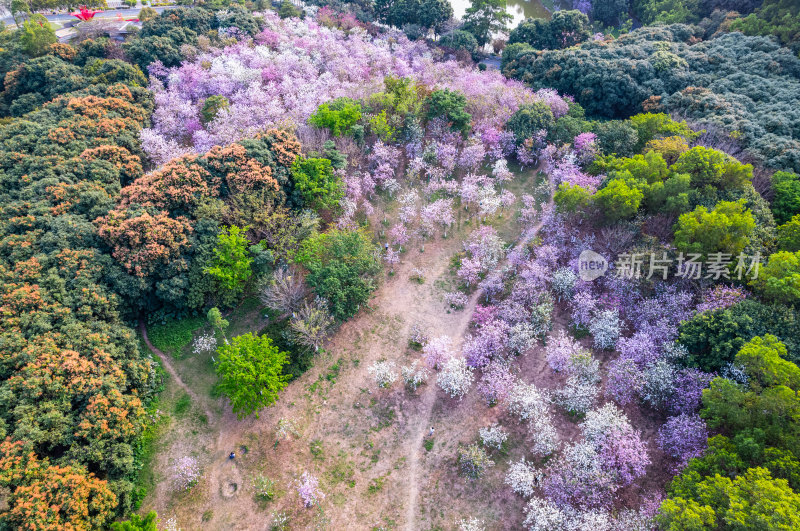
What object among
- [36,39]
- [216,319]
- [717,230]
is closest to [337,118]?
[216,319]

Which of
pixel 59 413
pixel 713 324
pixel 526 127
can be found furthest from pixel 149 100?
pixel 713 324

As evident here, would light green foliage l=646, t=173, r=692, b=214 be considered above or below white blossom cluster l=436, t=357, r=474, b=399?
above

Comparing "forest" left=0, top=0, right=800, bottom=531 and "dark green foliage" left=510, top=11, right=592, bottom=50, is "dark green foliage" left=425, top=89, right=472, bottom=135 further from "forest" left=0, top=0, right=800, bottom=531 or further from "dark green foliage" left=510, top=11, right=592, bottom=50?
"dark green foliage" left=510, top=11, right=592, bottom=50

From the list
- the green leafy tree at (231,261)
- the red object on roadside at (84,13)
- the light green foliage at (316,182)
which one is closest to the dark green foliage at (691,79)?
the light green foliage at (316,182)

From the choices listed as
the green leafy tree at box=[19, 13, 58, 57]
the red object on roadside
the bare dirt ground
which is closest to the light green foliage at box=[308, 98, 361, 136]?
the bare dirt ground

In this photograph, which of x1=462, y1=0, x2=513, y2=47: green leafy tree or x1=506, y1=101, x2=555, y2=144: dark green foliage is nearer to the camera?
x1=506, y1=101, x2=555, y2=144: dark green foliage

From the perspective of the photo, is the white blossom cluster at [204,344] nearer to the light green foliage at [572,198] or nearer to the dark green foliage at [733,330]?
the light green foliage at [572,198]

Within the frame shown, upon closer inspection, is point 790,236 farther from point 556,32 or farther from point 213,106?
point 213,106
